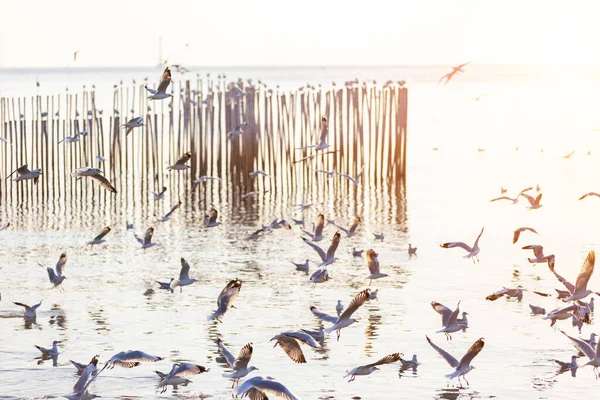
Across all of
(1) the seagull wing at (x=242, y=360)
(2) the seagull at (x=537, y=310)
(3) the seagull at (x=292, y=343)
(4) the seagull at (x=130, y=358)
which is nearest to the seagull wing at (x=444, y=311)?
(2) the seagull at (x=537, y=310)

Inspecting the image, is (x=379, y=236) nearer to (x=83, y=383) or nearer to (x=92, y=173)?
(x=92, y=173)

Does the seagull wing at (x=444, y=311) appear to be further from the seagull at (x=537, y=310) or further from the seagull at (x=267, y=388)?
the seagull at (x=267, y=388)

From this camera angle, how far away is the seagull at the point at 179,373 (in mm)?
12505

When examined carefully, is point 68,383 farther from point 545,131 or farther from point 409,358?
point 545,131

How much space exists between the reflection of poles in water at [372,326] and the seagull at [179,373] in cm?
292

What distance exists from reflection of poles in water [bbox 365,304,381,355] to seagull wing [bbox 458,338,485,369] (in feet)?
7.49

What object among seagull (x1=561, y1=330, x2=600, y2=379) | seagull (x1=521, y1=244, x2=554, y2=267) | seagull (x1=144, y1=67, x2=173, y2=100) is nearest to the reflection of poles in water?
seagull (x1=521, y1=244, x2=554, y2=267)

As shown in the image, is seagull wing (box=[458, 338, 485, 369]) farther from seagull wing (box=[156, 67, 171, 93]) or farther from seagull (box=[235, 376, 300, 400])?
seagull wing (box=[156, 67, 171, 93])

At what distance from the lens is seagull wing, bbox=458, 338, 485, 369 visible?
40.8 ft

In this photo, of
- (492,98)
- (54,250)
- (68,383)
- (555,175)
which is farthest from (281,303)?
(492,98)

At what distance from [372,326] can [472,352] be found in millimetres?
3901

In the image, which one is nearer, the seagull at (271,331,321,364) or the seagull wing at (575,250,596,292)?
the seagull at (271,331,321,364)

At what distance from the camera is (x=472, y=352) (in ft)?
41.7

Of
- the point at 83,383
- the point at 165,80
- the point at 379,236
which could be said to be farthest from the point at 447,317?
the point at 379,236
